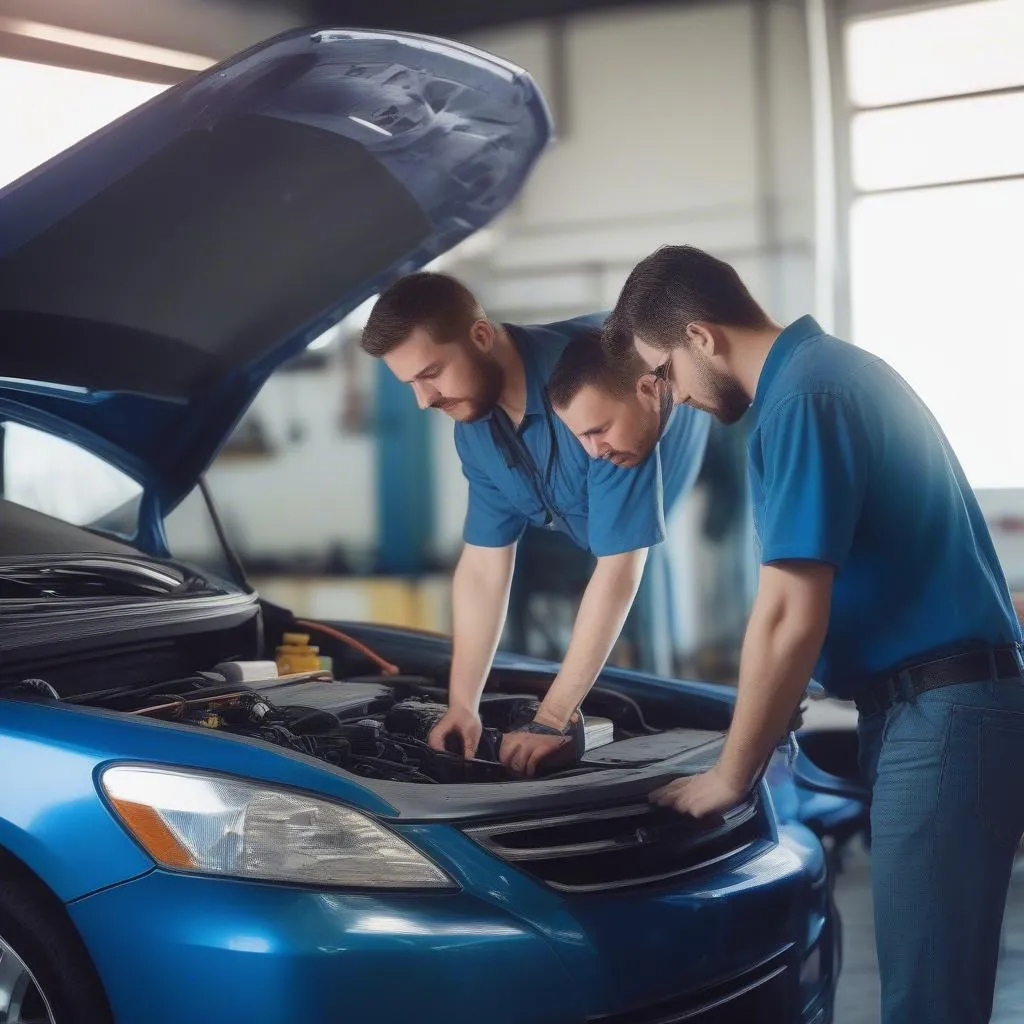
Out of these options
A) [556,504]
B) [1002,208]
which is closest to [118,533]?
[556,504]

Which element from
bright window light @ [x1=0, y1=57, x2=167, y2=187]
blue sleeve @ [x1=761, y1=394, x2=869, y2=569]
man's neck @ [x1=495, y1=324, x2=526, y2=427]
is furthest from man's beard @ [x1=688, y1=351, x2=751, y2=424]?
bright window light @ [x1=0, y1=57, x2=167, y2=187]

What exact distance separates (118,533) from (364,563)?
3.82 metres

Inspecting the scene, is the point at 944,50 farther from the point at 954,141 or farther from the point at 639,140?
the point at 639,140

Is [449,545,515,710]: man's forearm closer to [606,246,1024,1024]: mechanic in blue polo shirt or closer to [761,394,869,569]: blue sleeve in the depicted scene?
[606,246,1024,1024]: mechanic in blue polo shirt

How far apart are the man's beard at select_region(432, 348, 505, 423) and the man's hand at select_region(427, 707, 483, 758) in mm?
593

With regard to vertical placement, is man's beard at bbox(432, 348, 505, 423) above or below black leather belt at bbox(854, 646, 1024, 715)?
above

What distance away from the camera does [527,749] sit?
198cm

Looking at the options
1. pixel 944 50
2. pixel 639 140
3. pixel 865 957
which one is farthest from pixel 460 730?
pixel 639 140

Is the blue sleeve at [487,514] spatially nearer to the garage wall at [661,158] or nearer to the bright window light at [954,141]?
the bright window light at [954,141]

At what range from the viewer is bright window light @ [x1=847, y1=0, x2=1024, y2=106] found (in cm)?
356

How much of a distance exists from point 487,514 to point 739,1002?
120cm

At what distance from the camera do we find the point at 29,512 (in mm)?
2432

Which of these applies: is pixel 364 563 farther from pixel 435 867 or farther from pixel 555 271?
pixel 435 867

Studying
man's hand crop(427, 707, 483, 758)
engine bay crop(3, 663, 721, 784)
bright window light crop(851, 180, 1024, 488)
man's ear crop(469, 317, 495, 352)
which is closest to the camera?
engine bay crop(3, 663, 721, 784)
